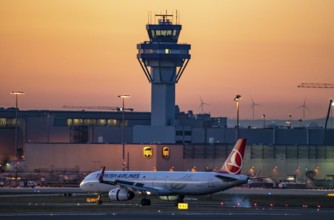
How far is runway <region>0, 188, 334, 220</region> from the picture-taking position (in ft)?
294

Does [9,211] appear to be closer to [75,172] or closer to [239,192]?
[239,192]

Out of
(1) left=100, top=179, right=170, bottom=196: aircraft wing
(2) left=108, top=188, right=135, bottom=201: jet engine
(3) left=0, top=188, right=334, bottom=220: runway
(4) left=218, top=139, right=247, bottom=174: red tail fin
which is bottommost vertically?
(3) left=0, top=188, right=334, bottom=220: runway

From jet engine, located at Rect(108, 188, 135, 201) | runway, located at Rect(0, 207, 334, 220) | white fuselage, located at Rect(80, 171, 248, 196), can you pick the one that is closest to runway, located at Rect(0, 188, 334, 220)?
runway, located at Rect(0, 207, 334, 220)

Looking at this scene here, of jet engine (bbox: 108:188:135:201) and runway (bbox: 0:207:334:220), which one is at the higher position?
jet engine (bbox: 108:188:135:201)

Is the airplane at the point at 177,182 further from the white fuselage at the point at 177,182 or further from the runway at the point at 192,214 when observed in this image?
the runway at the point at 192,214

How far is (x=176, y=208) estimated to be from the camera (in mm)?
104688

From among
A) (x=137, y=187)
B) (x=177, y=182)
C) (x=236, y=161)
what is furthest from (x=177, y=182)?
(x=236, y=161)

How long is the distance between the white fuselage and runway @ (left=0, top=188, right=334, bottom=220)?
157 centimetres

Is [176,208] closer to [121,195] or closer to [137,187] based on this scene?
[121,195]

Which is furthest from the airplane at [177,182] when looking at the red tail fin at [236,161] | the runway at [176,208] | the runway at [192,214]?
the runway at [192,214]

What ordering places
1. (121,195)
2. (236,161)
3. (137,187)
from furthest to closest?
(137,187) < (236,161) < (121,195)

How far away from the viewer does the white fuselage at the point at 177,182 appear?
116250 millimetres

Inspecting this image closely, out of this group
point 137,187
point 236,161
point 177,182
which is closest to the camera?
point 236,161

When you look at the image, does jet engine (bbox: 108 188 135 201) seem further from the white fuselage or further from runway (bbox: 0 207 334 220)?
runway (bbox: 0 207 334 220)
